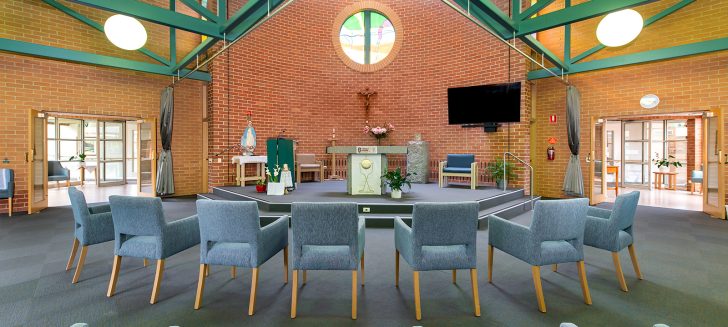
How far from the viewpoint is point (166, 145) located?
7320mm

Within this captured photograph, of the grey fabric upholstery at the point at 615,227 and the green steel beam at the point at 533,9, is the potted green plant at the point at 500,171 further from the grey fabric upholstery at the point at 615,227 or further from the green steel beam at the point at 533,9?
the grey fabric upholstery at the point at 615,227

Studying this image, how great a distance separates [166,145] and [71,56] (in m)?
2.20

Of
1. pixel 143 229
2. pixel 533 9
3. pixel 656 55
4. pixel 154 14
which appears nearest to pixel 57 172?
pixel 154 14

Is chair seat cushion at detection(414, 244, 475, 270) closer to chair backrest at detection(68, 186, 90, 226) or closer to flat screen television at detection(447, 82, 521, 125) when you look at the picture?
chair backrest at detection(68, 186, 90, 226)

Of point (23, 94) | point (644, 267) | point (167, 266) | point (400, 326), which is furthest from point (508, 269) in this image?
point (23, 94)

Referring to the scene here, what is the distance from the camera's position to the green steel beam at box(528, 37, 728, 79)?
5465 millimetres

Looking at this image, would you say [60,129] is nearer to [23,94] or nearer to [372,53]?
[23,94]

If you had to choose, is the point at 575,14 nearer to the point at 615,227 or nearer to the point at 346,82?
the point at 615,227

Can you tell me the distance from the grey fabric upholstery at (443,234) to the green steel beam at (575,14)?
3.53 m

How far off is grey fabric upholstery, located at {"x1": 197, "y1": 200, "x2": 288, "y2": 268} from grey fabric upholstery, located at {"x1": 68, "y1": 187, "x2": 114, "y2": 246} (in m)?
1.30

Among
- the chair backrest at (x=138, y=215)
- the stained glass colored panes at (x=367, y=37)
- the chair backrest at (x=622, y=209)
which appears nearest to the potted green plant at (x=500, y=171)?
the stained glass colored panes at (x=367, y=37)

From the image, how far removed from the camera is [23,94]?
6.14m

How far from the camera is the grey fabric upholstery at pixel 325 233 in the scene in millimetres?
2494

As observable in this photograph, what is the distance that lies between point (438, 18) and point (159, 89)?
6.71 m
